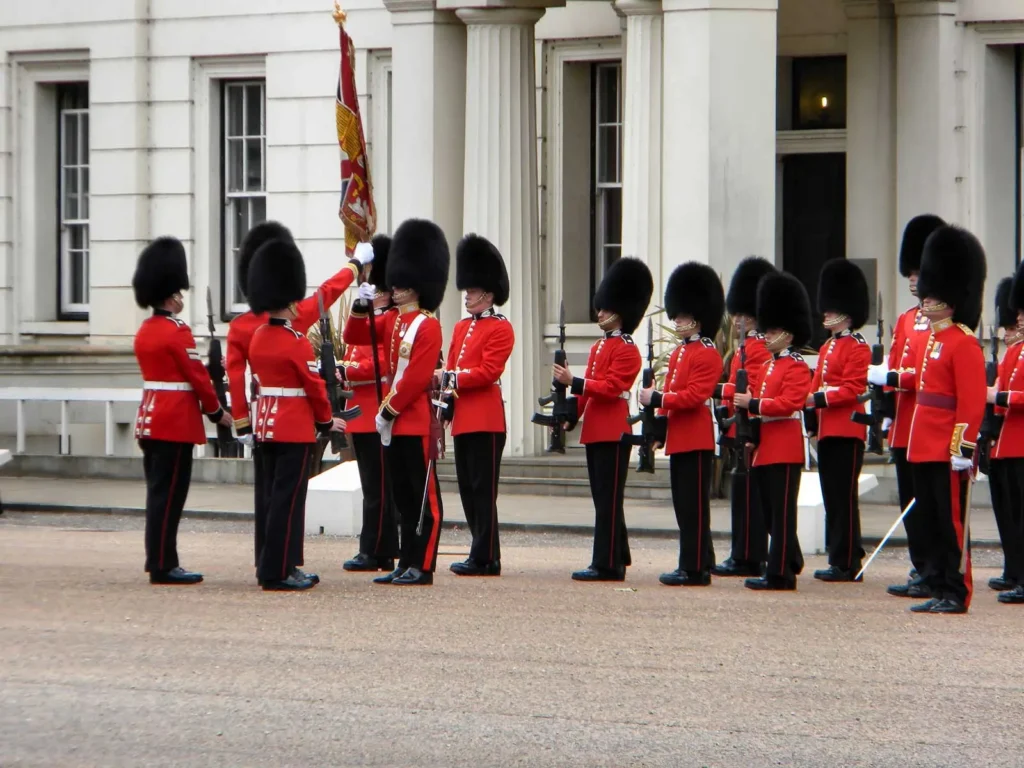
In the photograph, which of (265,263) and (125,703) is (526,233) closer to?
(265,263)

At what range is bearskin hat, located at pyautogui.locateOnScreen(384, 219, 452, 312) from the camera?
10445mm

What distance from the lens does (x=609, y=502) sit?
1086 cm

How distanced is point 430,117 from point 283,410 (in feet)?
24.2

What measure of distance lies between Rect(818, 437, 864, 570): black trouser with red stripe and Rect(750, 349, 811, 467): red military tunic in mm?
380

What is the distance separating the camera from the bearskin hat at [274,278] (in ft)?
33.1

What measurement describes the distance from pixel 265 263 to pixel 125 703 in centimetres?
340

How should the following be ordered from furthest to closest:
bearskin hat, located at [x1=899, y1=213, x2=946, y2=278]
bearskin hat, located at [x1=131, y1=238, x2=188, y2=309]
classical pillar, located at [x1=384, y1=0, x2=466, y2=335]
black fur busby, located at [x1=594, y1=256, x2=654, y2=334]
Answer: classical pillar, located at [x1=384, y1=0, x2=466, y2=335], bearskin hat, located at [x1=899, y1=213, x2=946, y2=278], black fur busby, located at [x1=594, y1=256, x2=654, y2=334], bearskin hat, located at [x1=131, y1=238, x2=188, y2=309]

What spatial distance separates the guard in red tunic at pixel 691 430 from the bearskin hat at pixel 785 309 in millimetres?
304

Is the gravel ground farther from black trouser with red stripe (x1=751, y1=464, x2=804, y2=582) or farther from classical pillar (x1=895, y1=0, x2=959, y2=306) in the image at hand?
classical pillar (x1=895, y1=0, x2=959, y2=306)

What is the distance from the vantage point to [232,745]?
21.6 feet

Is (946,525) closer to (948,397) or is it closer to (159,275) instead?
(948,397)

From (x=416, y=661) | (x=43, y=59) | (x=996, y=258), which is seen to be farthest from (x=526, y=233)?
(x=416, y=661)

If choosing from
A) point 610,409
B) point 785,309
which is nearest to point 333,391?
point 610,409

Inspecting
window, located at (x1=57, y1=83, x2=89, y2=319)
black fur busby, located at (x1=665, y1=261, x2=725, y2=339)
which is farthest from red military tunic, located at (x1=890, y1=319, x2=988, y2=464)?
window, located at (x1=57, y1=83, x2=89, y2=319)
